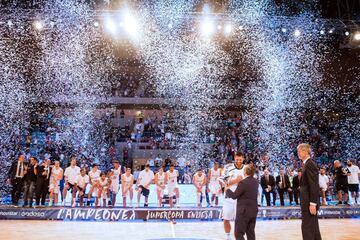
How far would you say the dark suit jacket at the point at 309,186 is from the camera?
A: 471cm

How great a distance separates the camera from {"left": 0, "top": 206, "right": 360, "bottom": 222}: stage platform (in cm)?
1052

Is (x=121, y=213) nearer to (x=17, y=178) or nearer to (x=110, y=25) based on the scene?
(x=17, y=178)

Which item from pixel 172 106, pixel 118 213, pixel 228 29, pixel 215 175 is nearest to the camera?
pixel 118 213

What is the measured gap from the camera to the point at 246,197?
521 centimetres

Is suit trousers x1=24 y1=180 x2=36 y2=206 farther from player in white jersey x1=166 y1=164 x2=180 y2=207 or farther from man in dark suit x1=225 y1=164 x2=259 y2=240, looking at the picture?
man in dark suit x1=225 y1=164 x2=259 y2=240

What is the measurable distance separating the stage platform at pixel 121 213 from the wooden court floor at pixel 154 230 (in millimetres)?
336

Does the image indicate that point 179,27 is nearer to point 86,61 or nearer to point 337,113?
point 86,61

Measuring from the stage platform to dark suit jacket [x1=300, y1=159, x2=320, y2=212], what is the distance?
6192 mm

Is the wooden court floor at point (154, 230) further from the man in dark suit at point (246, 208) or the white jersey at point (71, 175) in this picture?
the man in dark suit at point (246, 208)

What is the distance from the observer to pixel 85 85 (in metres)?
25.5

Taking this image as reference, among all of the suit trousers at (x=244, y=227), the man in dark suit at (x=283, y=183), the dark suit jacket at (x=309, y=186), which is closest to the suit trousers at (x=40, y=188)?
the man in dark suit at (x=283, y=183)

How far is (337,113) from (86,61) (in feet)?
63.8

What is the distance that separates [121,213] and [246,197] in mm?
6280

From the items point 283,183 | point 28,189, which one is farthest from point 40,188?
point 283,183
